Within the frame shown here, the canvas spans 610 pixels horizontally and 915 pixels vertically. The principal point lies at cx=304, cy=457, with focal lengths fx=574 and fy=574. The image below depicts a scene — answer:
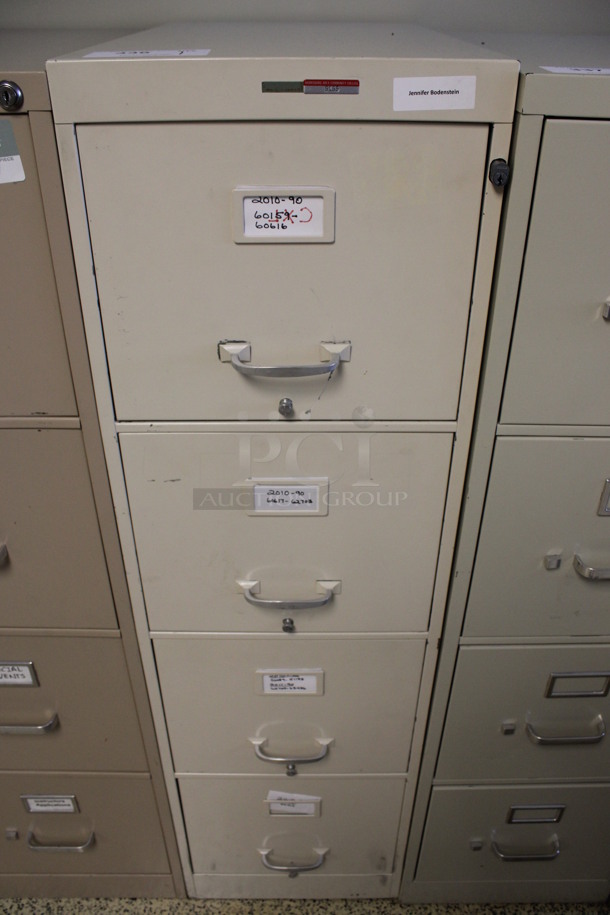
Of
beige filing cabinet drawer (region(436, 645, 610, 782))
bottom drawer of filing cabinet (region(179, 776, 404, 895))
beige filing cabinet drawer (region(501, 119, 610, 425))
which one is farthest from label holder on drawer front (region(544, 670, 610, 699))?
beige filing cabinet drawer (region(501, 119, 610, 425))

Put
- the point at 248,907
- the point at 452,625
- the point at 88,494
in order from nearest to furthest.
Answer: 1. the point at 88,494
2. the point at 452,625
3. the point at 248,907

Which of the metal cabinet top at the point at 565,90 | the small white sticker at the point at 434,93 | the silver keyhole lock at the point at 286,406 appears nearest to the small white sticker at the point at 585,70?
the metal cabinet top at the point at 565,90

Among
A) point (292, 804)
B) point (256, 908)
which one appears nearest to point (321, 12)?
point (292, 804)

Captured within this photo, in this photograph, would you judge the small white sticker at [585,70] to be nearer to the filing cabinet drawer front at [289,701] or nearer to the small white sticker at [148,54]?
the small white sticker at [148,54]

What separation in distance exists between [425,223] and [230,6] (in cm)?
68

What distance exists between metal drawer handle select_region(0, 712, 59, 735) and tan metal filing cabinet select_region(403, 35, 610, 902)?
0.72 m

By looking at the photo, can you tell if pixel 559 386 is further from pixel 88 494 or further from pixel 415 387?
pixel 88 494

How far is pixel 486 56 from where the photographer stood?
68 cm

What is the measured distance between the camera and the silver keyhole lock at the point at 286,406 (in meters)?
0.80

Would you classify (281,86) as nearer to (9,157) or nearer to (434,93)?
(434,93)

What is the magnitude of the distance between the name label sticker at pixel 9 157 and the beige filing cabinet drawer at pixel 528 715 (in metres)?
0.99

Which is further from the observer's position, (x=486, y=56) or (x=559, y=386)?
(x=559, y=386)

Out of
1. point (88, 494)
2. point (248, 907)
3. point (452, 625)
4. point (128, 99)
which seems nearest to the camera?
point (128, 99)

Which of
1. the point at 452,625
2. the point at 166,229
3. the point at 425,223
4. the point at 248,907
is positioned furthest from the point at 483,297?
the point at 248,907
